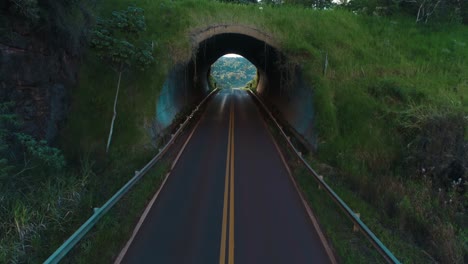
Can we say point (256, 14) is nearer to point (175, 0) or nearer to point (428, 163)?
point (175, 0)

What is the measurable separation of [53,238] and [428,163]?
13981 millimetres

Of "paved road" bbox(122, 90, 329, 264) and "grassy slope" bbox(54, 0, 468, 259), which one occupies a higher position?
"grassy slope" bbox(54, 0, 468, 259)

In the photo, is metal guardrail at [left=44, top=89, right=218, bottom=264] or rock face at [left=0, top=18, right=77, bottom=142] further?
rock face at [left=0, top=18, right=77, bottom=142]

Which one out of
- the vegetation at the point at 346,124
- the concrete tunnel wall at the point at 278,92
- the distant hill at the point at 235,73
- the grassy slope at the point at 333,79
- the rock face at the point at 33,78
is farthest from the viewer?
the distant hill at the point at 235,73

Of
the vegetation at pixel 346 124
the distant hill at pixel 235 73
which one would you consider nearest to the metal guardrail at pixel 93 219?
the vegetation at pixel 346 124

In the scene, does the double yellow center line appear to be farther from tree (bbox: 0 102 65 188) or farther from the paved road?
tree (bbox: 0 102 65 188)

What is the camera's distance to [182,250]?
7.99 metres

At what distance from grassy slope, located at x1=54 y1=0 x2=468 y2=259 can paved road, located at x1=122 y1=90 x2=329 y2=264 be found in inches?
97.3

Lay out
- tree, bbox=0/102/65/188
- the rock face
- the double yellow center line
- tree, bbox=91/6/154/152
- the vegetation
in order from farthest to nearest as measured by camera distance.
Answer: tree, bbox=91/6/154/152
the rock face
tree, bbox=0/102/65/188
the vegetation
the double yellow center line

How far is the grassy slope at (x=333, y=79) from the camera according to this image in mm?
15672

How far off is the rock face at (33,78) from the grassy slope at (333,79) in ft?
5.15

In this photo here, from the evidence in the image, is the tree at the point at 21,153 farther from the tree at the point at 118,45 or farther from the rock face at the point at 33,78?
the tree at the point at 118,45

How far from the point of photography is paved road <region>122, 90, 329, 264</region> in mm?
7887

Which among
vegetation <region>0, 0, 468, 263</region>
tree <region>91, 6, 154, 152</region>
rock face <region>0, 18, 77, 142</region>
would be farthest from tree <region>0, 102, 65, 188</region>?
tree <region>91, 6, 154, 152</region>
